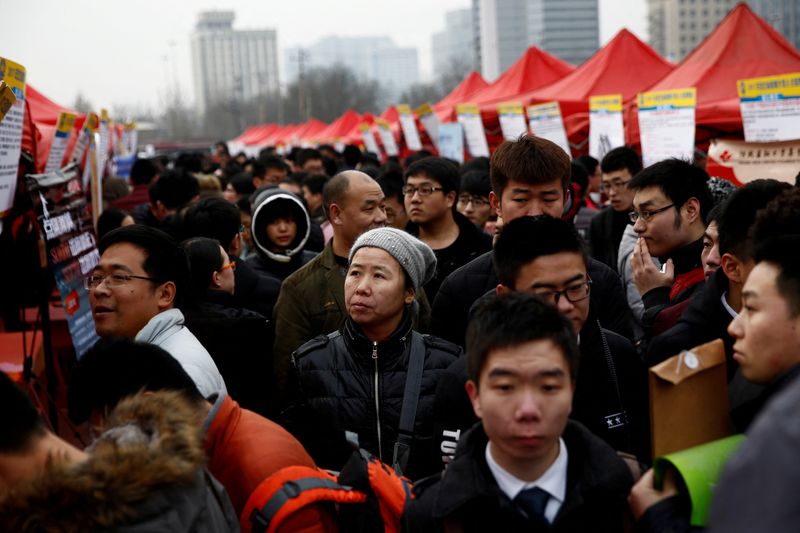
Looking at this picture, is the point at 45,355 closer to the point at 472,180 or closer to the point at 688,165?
the point at 472,180

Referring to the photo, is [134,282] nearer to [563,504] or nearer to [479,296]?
[479,296]

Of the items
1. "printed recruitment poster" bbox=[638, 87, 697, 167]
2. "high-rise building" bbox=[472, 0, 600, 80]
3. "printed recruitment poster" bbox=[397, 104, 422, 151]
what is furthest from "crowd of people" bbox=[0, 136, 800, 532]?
"high-rise building" bbox=[472, 0, 600, 80]

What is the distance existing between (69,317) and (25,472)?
3.14 metres

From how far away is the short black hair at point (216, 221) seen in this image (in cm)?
536

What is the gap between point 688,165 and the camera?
4898 millimetres

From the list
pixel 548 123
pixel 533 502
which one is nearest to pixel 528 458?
pixel 533 502

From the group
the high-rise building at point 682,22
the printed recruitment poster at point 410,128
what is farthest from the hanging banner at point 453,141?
the high-rise building at point 682,22

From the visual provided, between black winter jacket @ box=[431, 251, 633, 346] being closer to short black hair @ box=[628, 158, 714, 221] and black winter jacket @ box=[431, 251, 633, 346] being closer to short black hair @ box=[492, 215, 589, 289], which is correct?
short black hair @ box=[492, 215, 589, 289]

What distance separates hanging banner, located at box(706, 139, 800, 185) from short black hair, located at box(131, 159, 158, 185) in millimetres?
8699

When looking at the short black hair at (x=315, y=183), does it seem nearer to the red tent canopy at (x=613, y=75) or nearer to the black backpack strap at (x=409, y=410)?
the red tent canopy at (x=613, y=75)

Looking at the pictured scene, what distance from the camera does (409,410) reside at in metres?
3.29

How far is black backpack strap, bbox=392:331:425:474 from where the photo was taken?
3.25 meters

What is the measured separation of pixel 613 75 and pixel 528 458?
1242cm

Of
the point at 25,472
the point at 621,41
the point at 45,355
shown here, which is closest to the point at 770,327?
the point at 25,472
